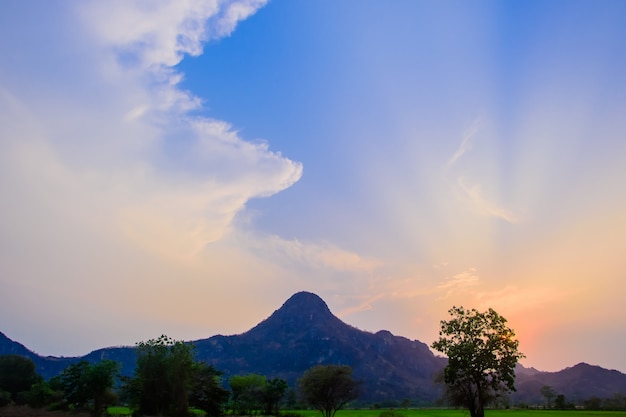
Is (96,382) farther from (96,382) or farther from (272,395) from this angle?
(272,395)

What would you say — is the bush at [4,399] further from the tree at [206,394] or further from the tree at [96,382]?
the tree at [206,394]

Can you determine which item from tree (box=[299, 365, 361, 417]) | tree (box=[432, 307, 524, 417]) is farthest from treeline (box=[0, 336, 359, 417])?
tree (box=[432, 307, 524, 417])

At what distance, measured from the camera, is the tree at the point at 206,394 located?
231 feet

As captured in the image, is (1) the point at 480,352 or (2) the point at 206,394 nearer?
(1) the point at 480,352

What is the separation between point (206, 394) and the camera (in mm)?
71562

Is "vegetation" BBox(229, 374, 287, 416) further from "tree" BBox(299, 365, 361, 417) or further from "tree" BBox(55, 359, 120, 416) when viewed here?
"tree" BBox(55, 359, 120, 416)

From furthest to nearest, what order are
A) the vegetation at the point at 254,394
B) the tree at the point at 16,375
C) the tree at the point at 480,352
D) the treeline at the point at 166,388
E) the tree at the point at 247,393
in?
the tree at the point at 16,375
the vegetation at the point at 254,394
the tree at the point at 247,393
the treeline at the point at 166,388
the tree at the point at 480,352

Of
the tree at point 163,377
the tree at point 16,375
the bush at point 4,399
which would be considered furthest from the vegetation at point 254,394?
the tree at point 16,375

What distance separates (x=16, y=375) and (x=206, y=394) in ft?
175

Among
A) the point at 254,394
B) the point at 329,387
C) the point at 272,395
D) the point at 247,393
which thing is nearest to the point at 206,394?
the point at 329,387

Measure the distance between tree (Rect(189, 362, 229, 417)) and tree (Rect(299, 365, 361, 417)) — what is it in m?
14.3

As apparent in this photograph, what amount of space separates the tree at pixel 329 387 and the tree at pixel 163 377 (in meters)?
19.4

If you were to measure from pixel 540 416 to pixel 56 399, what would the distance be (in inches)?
3582

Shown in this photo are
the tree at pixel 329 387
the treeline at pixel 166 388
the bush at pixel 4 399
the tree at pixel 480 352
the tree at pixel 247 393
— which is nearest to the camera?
the tree at pixel 480 352
